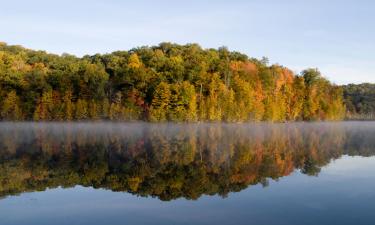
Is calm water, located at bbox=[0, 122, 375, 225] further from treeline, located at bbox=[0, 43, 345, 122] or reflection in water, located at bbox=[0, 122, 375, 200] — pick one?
treeline, located at bbox=[0, 43, 345, 122]

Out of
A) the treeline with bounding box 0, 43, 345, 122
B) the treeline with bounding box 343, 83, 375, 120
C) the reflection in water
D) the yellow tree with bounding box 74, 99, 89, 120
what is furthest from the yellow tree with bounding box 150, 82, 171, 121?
the treeline with bounding box 343, 83, 375, 120

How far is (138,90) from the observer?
257 ft

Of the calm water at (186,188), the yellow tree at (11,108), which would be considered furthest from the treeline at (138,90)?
the calm water at (186,188)

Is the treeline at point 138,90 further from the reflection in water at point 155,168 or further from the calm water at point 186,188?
the calm water at point 186,188

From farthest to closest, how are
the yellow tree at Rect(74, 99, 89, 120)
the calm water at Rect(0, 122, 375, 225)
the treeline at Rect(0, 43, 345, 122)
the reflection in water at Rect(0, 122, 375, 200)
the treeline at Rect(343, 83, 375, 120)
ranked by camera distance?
the treeline at Rect(343, 83, 375, 120) < the yellow tree at Rect(74, 99, 89, 120) < the treeline at Rect(0, 43, 345, 122) < the reflection in water at Rect(0, 122, 375, 200) < the calm water at Rect(0, 122, 375, 225)

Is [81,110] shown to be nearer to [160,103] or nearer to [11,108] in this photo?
[11,108]

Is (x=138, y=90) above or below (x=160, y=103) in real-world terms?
above

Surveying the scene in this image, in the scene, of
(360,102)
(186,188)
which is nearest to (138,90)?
(186,188)

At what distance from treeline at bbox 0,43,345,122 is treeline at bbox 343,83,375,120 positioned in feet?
201

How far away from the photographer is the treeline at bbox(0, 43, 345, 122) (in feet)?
246

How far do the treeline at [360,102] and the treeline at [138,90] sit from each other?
6124 centimetres

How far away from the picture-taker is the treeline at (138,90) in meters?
75.1

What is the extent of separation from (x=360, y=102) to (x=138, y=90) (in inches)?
3850

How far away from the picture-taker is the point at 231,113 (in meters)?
76.9
